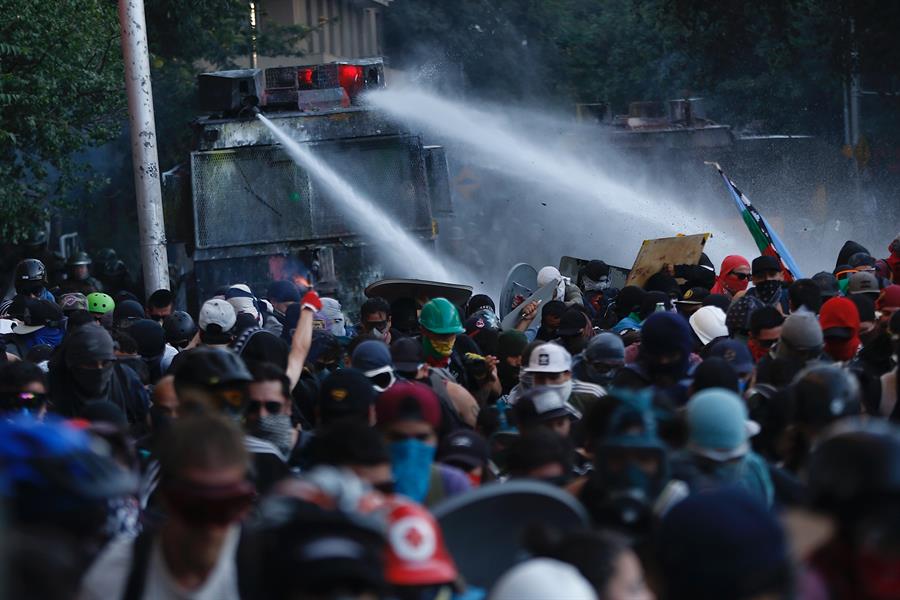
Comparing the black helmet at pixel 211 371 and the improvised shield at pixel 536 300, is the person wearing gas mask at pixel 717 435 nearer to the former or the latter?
the black helmet at pixel 211 371

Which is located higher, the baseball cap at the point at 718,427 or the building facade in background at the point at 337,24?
the building facade in background at the point at 337,24

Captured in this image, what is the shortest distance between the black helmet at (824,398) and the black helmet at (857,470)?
161cm

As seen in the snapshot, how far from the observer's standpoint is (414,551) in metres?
3.35

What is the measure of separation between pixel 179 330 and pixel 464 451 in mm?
4587

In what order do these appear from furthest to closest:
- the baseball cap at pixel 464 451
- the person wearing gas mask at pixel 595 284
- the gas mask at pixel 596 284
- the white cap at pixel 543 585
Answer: the gas mask at pixel 596 284, the person wearing gas mask at pixel 595 284, the baseball cap at pixel 464 451, the white cap at pixel 543 585

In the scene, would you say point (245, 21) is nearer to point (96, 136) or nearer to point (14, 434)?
point (96, 136)

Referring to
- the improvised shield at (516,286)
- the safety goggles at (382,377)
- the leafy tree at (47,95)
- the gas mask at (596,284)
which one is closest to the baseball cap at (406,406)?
the safety goggles at (382,377)

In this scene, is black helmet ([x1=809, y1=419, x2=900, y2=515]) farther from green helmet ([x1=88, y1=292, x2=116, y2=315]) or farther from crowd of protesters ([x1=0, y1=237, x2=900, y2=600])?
green helmet ([x1=88, y1=292, x2=116, y2=315])

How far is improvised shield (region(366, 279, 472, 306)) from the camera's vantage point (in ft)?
34.3

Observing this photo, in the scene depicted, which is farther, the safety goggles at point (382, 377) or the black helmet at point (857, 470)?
the safety goggles at point (382, 377)

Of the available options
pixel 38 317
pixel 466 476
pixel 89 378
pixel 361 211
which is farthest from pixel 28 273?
pixel 466 476

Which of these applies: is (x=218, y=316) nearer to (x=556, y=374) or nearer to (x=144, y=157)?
(x=556, y=374)

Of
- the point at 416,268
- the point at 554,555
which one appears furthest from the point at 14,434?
the point at 416,268

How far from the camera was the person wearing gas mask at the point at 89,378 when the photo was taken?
22.2 ft
